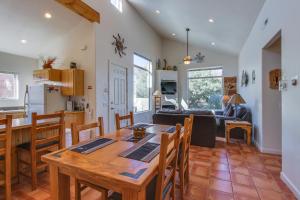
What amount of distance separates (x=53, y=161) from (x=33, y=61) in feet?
18.2

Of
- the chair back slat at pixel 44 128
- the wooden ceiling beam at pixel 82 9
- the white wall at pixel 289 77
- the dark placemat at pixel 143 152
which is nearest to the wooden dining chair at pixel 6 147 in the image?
the chair back slat at pixel 44 128

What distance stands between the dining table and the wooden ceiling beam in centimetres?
314

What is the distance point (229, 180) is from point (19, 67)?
247 inches

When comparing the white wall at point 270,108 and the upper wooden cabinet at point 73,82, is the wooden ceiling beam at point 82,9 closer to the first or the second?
the upper wooden cabinet at point 73,82

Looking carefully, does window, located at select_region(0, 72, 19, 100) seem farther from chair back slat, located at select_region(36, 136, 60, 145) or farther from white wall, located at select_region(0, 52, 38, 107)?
chair back slat, located at select_region(36, 136, 60, 145)

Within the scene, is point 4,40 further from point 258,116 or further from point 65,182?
point 258,116

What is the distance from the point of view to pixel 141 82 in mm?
6516

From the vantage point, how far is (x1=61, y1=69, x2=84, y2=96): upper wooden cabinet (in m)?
3.90

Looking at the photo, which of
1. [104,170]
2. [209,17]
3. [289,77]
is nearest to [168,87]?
[209,17]

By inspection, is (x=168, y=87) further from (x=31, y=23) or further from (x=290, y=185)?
(x=290, y=185)

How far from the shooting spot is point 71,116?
3.86 m

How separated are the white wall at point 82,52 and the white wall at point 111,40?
0.12m

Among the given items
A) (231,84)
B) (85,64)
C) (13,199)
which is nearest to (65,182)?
(13,199)

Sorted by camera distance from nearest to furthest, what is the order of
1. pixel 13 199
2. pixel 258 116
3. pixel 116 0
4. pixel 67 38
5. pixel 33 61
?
pixel 13 199 → pixel 258 116 → pixel 67 38 → pixel 116 0 → pixel 33 61
